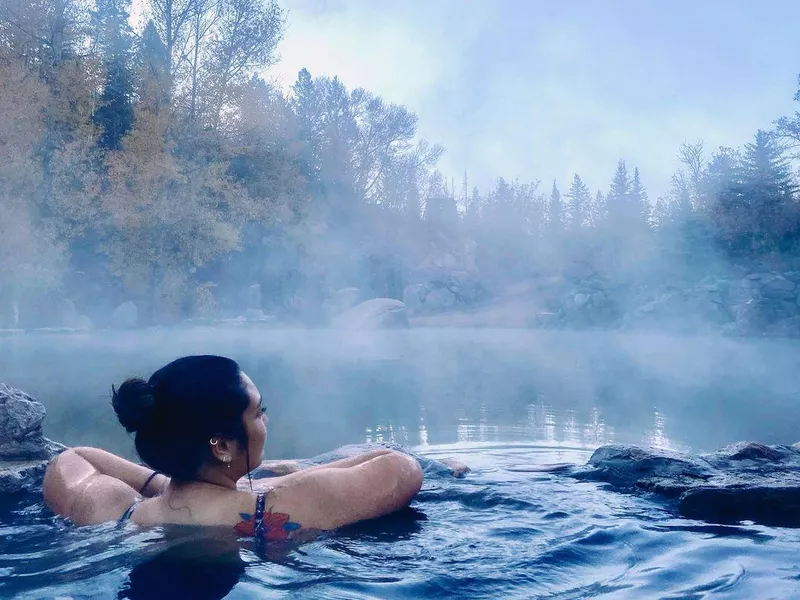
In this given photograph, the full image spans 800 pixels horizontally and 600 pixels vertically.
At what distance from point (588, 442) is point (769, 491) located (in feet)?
9.31

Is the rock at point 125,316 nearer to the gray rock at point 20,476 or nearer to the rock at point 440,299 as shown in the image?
the rock at point 440,299

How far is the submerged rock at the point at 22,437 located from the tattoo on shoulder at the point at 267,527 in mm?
1769

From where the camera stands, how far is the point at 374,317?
2320cm

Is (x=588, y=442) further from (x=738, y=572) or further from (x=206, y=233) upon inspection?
(x=206, y=233)

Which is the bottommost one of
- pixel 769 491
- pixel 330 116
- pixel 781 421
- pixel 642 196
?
pixel 781 421

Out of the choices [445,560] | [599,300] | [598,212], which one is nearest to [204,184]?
[599,300]

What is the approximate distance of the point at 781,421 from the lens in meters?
7.00

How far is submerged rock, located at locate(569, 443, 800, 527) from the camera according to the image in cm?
281

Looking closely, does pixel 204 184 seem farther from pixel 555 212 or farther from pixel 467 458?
pixel 555 212

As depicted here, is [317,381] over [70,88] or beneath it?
beneath

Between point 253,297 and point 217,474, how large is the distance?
21820mm

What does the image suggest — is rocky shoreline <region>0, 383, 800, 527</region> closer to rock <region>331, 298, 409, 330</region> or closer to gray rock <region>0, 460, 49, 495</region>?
gray rock <region>0, 460, 49, 495</region>

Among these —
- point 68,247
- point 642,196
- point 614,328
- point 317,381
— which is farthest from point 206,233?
point 642,196

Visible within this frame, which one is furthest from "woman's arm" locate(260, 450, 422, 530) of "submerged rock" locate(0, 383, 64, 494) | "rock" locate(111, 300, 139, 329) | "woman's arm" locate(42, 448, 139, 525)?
"rock" locate(111, 300, 139, 329)
